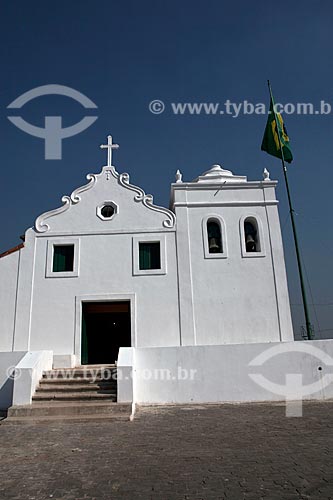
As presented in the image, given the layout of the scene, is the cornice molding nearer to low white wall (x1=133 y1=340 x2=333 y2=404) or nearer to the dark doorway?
the dark doorway

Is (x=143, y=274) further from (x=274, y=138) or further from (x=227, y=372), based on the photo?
(x=274, y=138)

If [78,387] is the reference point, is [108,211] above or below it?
above

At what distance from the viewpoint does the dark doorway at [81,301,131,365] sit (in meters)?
13.6

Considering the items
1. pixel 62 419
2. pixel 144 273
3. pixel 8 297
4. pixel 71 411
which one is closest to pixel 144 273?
pixel 144 273

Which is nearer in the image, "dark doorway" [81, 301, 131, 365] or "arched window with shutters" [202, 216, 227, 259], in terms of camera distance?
"dark doorway" [81, 301, 131, 365]

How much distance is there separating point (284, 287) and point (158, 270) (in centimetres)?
452

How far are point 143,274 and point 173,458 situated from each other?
8102 mm

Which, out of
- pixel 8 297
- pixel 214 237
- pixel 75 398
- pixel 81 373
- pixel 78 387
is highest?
pixel 214 237

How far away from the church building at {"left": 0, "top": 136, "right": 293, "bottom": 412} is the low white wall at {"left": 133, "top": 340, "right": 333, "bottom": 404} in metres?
1.20

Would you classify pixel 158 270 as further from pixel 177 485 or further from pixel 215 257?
pixel 177 485

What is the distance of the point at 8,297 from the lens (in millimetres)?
13609

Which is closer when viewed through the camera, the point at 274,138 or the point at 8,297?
the point at 8,297

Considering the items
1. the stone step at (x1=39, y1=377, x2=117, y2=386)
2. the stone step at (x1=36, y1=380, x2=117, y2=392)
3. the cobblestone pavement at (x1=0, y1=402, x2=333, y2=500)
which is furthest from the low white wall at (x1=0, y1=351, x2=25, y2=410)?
the cobblestone pavement at (x1=0, y1=402, x2=333, y2=500)

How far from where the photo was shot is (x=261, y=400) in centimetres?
1150
